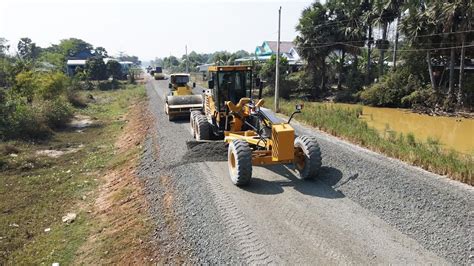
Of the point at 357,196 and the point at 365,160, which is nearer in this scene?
the point at 357,196

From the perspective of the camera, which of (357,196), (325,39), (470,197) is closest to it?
(470,197)

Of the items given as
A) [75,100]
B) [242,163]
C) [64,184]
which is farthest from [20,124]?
[242,163]

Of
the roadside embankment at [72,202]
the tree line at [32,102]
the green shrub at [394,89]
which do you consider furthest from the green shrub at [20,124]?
the green shrub at [394,89]

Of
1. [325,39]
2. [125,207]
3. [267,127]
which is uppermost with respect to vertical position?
[325,39]

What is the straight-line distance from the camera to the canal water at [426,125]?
63.2ft

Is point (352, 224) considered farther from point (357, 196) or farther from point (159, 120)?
point (159, 120)

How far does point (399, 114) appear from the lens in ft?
94.2

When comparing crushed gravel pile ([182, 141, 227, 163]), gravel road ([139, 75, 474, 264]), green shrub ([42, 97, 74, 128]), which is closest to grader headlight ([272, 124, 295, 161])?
gravel road ([139, 75, 474, 264])

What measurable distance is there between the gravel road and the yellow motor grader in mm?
545

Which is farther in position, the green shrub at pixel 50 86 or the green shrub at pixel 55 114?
the green shrub at pixel 50 86

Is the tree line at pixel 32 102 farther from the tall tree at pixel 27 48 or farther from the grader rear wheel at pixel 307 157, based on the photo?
the tall tree at pixel 27 48

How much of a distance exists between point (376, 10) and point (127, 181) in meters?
29.7

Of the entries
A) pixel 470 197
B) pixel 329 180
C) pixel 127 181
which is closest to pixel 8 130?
pixel 127 181

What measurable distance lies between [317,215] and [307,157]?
1.90 m
